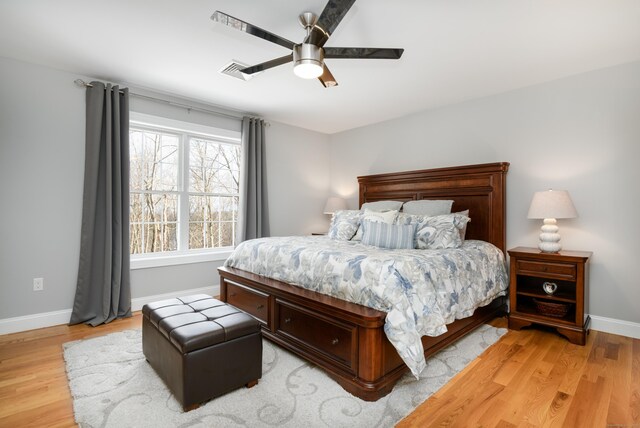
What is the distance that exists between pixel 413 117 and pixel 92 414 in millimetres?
4368

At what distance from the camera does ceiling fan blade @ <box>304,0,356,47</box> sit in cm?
165

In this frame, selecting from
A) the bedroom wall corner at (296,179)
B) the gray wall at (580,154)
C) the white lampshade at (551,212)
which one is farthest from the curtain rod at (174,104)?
the white lampshade at (551,212)

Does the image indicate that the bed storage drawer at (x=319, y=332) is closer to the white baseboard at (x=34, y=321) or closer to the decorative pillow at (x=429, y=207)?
the decorative pillow at (x=429, y=207)

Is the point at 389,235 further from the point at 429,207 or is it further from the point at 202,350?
the point at 202,350

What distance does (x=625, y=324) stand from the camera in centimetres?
284

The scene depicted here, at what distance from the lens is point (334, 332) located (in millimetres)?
2109

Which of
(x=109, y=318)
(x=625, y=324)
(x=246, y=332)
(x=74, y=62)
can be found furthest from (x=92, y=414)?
(x=625, y=324)

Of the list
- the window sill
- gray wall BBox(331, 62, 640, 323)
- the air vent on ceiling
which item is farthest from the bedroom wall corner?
gray wall BBox(331, 62, 640, 323)

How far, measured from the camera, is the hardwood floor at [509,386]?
172 cm

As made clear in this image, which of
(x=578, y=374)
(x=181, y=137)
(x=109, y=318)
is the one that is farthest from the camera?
(x=181, y=137)

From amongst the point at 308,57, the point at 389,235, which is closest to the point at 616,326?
the point at 389,235

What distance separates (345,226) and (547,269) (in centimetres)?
192

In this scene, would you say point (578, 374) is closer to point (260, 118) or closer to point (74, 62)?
point (260, 118)

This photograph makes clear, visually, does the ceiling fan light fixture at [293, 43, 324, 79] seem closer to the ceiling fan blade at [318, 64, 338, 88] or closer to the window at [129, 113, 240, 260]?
the ceiling fan blade at [318, 64, 338, 88]
